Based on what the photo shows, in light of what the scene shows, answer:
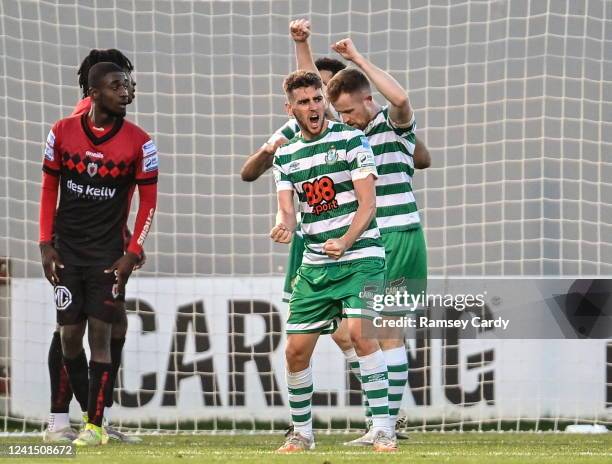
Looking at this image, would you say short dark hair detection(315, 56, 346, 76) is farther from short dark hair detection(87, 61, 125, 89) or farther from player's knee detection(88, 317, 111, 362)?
player's knee detection(88, 317, 111, 362)

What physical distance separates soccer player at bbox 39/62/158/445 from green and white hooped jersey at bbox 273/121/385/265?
104 centimetres

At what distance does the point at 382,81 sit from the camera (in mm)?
6680

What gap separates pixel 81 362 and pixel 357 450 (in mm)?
1555

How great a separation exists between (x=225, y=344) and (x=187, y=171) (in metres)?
1.51

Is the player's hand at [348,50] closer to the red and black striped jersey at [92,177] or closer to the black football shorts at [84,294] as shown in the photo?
the red and black striped jersey at [92,177]

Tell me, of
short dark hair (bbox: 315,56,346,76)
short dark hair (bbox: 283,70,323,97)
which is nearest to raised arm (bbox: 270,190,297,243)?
short dark hair (bbox: 283,70,323,97)

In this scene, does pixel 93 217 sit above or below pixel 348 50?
below

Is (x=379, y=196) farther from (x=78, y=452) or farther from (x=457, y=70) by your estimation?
(x=457, y=70)

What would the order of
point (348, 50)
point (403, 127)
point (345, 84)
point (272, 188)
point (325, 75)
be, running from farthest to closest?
point (272, 188) → point (325, 75) → point (403, 127) → point (345, 84) → point (348, 50)

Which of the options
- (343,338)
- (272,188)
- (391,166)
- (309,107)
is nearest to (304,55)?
(391,166)

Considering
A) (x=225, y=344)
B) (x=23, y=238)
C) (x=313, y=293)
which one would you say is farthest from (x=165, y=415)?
(x=313, y=293)

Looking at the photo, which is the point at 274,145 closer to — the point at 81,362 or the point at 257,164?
the point at 257,164

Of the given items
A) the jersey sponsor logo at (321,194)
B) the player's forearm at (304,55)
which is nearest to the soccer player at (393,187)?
the player's forearm at (304,55)

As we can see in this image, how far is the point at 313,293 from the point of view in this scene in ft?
20.7
